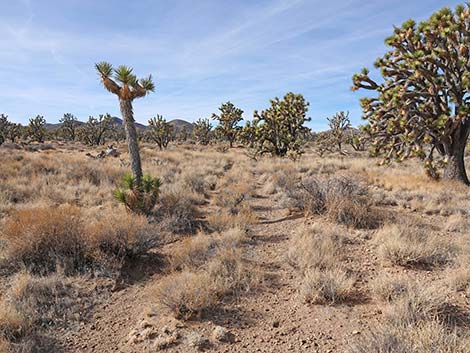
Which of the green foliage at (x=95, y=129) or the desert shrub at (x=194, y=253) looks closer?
the desert shrub at (x=194, y=253)

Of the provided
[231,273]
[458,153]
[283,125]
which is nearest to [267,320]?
[231,273]

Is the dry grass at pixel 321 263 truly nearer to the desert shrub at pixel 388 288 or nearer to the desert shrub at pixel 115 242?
the desert shrub at pixel 388 288

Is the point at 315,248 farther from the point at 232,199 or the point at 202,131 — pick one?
the point at 202,131

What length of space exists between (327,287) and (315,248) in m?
1.28

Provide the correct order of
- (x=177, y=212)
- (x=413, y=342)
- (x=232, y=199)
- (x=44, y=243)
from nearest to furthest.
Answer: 1. (x=413, y=342)
2. (x=44, y=243)
3. (x=177, y=212)
4. (x=232, y=199)

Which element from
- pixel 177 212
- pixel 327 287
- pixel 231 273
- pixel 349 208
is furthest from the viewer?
pixel 177 212

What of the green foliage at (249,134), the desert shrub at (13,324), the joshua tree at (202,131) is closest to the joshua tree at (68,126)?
the joshua tree at (202,131)

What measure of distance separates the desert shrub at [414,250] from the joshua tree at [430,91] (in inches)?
240

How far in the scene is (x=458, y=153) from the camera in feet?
36.9

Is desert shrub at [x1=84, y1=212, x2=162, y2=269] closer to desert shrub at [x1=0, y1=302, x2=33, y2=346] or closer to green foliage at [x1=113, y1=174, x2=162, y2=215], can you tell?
desert shrub at [x1=0, y1=302, x2=33, y2=346]

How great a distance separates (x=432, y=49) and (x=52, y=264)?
13.2 meters

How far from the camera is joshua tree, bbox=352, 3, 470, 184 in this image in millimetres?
10359

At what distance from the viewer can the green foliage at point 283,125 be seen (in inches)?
886

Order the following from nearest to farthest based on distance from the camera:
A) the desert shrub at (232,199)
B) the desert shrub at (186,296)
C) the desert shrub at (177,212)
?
the desert shrub at (186,296) → the desert shrub at (177,212) → the desert shrub at (232,199)
